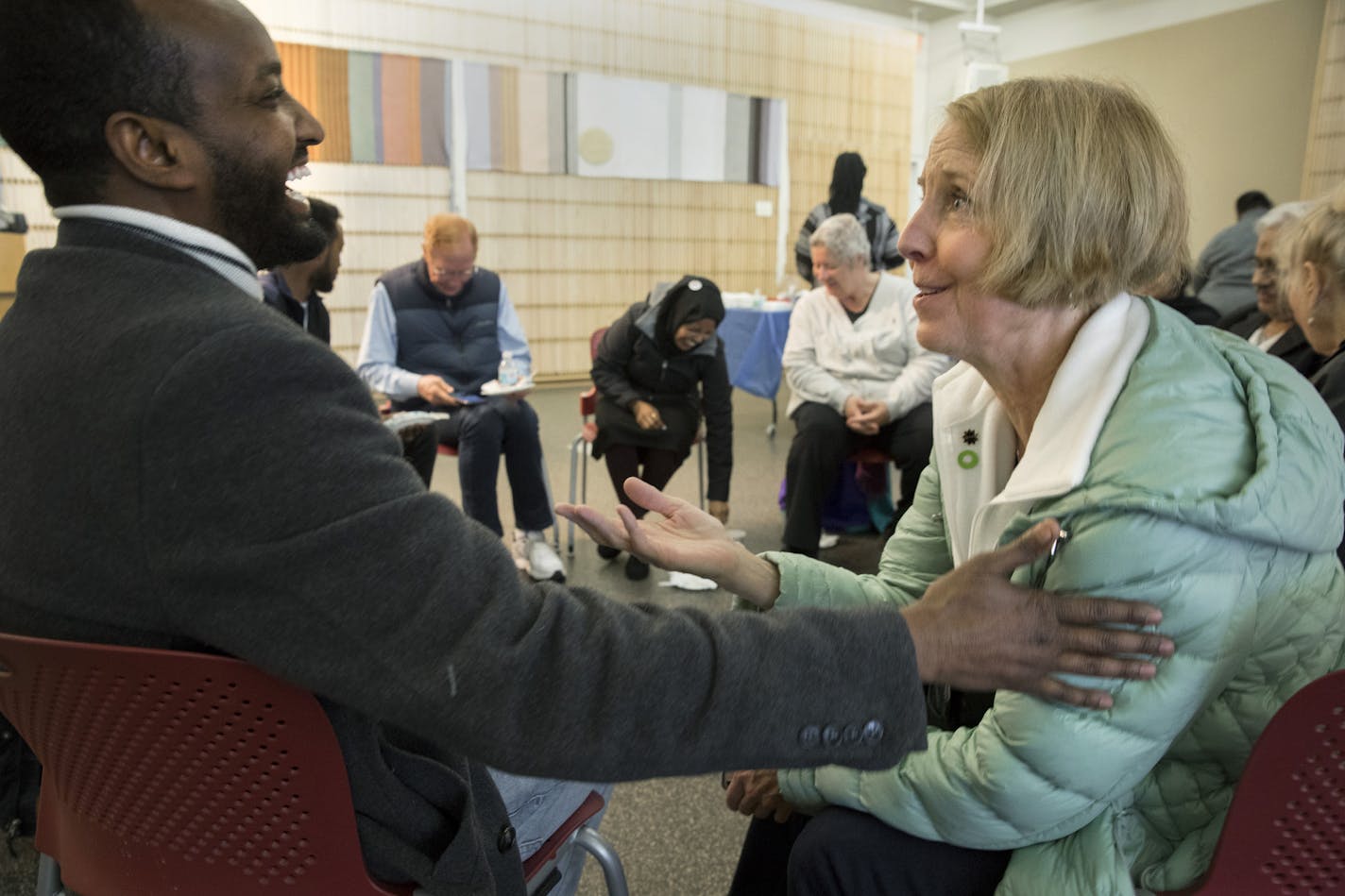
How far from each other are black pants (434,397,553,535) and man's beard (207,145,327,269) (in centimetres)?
254

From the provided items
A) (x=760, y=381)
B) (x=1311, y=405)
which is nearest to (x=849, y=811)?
(x=1311, y=405)

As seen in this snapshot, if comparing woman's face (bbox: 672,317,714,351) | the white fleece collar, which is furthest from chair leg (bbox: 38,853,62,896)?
woman's face (bbox: 672,317,714,351)

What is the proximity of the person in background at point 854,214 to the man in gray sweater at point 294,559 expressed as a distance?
176 inches

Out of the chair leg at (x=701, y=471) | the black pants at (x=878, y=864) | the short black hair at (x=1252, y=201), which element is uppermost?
the short black hair at (x=1252, y=201)

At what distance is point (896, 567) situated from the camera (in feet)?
4.66

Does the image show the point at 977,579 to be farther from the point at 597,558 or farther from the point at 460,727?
the point at 597,558

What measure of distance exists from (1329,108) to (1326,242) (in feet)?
20.6

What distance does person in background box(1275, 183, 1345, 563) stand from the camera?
1935 mm

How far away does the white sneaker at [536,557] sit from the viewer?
3426mm

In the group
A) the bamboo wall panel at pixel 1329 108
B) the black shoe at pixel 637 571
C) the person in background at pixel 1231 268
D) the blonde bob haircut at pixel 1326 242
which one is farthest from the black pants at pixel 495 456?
the bamboo wall panel at pixel 1329 108

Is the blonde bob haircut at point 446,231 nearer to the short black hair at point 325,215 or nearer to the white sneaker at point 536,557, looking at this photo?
the short black hair at point 325,215

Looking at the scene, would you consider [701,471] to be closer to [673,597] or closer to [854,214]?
[673,597]

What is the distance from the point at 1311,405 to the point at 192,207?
1.19 metres

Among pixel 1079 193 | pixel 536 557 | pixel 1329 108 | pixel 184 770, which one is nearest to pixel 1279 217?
pixel 1079 193
